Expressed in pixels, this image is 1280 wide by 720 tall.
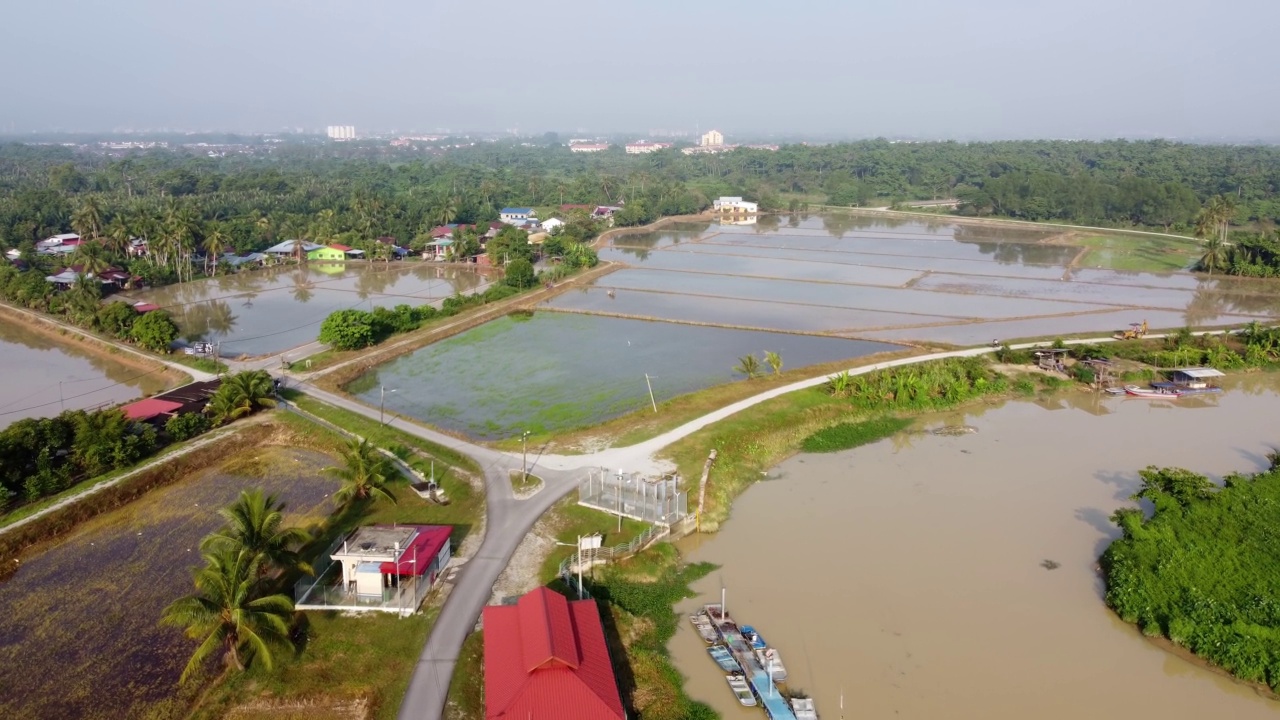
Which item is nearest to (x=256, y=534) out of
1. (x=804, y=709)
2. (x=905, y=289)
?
(x=804, y=709)

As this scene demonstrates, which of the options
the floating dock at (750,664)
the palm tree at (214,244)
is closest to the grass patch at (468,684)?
the floating dock at (750,664)

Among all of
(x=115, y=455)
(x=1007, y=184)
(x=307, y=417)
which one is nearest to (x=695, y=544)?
(x=307, y=417)

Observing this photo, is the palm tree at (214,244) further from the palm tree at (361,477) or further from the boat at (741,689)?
the boat at (741,689)

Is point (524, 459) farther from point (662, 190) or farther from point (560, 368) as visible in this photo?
point (662, 190)

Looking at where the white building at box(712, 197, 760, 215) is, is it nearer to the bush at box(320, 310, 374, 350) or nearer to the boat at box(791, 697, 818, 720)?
the bush at box(320, 310, 374, 350)

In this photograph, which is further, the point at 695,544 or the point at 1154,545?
the point at 695,544

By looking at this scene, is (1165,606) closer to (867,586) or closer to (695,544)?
(867,586)
